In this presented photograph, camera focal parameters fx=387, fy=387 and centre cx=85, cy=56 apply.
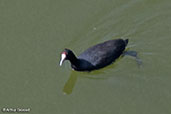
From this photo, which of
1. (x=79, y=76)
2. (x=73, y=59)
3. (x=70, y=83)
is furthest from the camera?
(x=79, y=76)

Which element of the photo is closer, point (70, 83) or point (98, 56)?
point (98, 56)

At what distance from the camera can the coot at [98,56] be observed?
9.40m

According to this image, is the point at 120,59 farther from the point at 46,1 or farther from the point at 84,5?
the point at 46,1

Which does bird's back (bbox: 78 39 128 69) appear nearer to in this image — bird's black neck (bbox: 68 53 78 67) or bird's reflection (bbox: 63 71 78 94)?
bird's black neck (bbox: 68 53 78 67)

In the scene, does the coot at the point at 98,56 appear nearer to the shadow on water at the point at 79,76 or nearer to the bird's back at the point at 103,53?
the bird's back at the point at 103,53

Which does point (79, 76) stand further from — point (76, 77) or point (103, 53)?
point (103, 53)

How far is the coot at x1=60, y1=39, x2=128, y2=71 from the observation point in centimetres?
940

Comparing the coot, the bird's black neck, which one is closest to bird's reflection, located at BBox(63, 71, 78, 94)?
the coot

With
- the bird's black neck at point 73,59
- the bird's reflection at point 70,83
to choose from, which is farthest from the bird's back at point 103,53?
the bird's reflection at point 70,83

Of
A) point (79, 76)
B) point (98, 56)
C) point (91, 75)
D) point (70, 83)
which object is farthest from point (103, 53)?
point (70, 83)

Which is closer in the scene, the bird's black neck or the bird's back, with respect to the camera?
the bird's black neck

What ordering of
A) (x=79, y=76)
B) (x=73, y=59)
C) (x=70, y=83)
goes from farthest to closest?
(x=79, y=76)
(x=70, y=83)
(x=73, y=59)

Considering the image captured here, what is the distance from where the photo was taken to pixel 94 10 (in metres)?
11.0

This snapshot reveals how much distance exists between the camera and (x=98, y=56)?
370 inches
